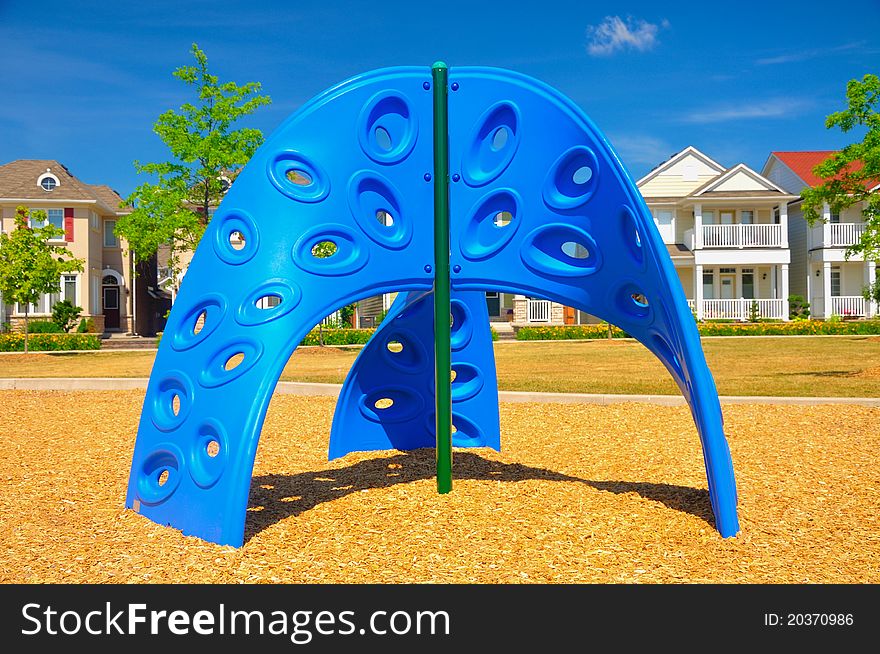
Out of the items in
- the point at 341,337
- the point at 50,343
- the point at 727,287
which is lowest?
the point at 50,343

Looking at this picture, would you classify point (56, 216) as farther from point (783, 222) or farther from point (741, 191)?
point (783, 222)

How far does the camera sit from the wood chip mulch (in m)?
4.65

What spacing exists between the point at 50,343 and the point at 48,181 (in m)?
14.1

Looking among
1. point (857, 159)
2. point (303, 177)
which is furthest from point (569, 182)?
point (857, 159)

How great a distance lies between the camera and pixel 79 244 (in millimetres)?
38719

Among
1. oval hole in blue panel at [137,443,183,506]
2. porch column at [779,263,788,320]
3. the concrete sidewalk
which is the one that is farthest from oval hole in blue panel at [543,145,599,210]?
porch column at [779,263,788,320]

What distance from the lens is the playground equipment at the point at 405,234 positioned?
17.7 ft

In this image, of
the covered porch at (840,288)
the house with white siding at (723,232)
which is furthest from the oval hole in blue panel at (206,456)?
the covered porch at (840,288)

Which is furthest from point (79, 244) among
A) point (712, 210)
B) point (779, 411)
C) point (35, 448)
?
point (779, 411)

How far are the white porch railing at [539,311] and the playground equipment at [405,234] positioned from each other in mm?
31415

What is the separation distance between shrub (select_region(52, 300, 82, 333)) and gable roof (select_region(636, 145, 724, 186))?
27.1 meters

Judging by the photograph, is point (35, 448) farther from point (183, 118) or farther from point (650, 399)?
point (183, 118)

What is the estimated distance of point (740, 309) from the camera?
1478 inches

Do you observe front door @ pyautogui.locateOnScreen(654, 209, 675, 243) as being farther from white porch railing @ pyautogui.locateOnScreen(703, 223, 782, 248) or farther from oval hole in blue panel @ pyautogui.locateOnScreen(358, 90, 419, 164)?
oval hole in blue panel @ pyautogui.locateOnScreen(358, 90, 419, 164)
